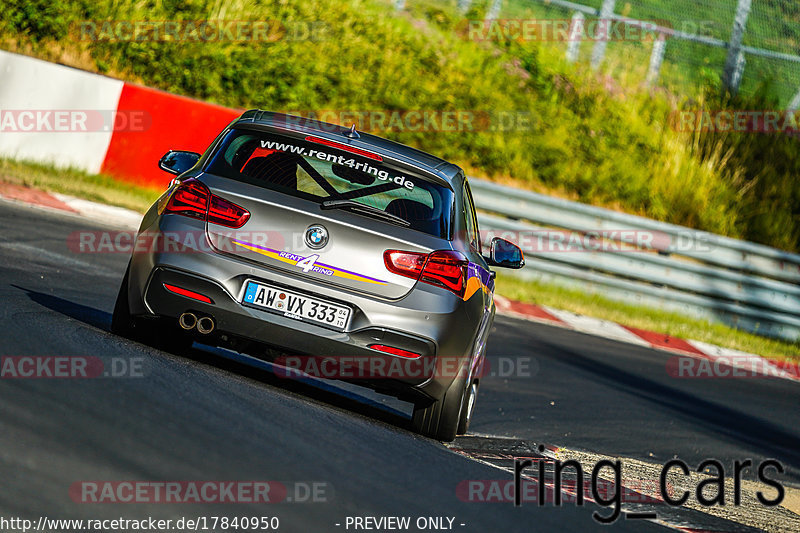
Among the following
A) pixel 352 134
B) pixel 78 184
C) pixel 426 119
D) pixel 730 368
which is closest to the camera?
pixel 352 134

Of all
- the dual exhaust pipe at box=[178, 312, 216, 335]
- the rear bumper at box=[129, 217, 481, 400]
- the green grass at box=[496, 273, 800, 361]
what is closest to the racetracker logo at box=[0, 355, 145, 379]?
the dual exhaust pipe at box=[178, 312, 216, 335]

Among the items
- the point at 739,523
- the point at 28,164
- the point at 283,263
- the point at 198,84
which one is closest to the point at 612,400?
the point at 739,523

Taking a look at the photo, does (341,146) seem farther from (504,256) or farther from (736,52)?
(736,52)

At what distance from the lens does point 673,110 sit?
22516 millimetres

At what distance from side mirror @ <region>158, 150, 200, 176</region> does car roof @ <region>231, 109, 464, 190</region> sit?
0.45 m

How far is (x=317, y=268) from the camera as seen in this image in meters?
5.89

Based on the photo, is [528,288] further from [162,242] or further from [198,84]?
[162,242]

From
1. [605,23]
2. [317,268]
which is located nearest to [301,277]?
[317,268]

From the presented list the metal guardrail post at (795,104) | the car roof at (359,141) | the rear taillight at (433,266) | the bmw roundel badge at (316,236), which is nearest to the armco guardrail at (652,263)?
the metal guardrail post at (795,104)

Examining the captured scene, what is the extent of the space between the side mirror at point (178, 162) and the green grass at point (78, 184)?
23.4 feet

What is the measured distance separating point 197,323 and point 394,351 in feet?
3.50

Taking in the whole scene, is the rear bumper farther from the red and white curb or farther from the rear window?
the red and white curb

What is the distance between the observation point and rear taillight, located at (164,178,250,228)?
234 inches

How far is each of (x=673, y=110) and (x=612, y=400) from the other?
13.7 metres
